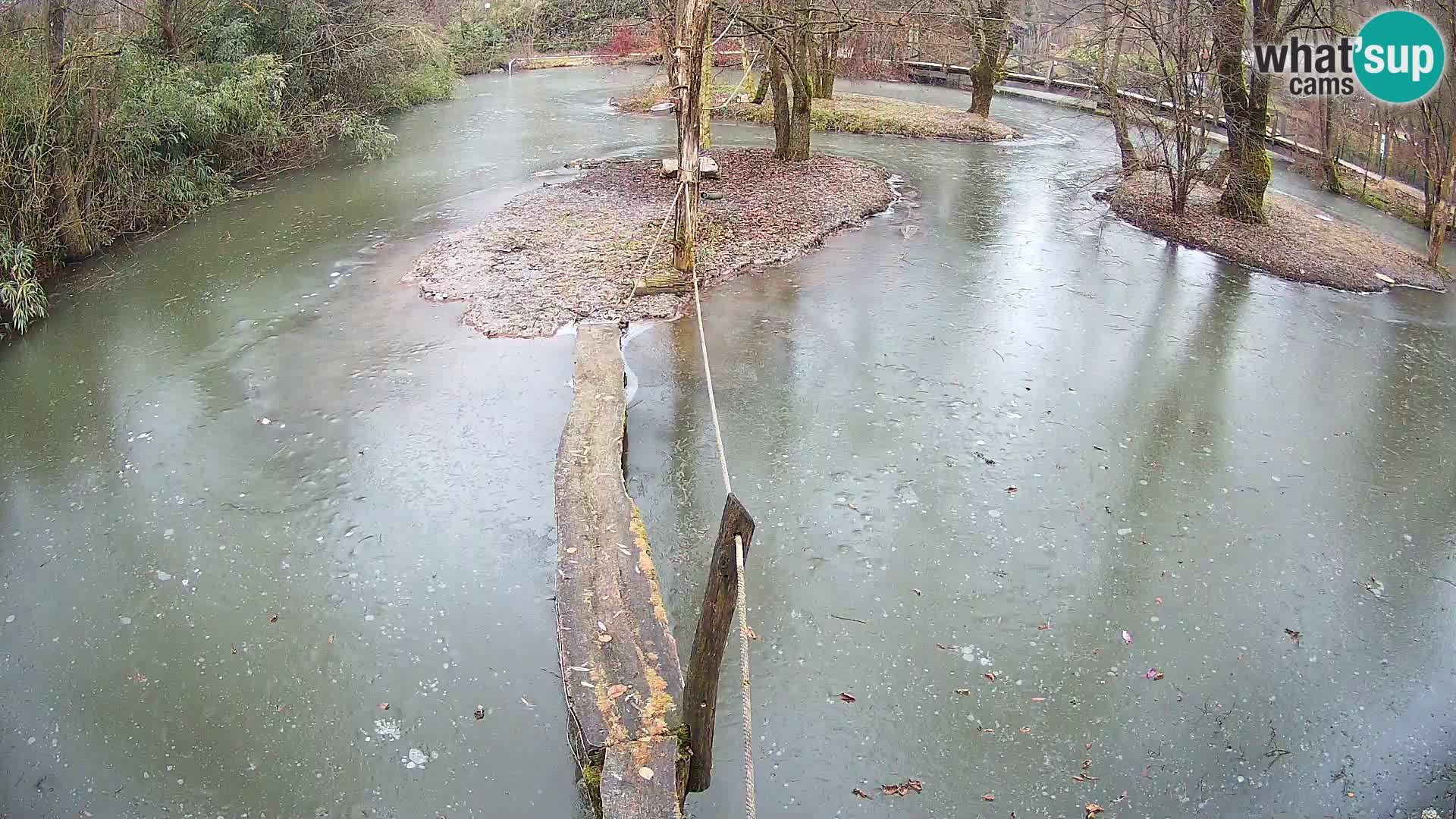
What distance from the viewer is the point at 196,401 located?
24.5ft

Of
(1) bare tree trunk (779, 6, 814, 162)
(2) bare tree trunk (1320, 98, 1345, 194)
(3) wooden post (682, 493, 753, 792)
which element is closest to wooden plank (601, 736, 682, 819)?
(3) wooden post (682, 493, 753, 792)

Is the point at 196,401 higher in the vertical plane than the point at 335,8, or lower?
lower

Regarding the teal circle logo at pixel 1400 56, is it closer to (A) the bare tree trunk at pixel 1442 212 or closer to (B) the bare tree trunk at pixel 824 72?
(A) the bare tree trunk at pixel 1442 212

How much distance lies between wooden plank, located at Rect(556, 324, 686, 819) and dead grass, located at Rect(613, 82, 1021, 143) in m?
13.7

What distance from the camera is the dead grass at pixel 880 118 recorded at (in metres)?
19.2

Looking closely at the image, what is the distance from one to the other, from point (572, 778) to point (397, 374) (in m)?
4.63

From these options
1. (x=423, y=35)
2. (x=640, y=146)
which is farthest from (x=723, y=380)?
(x=423, y=35)

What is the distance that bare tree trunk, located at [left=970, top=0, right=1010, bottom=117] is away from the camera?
63.1 ft

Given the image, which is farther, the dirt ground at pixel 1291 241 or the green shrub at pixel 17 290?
the dirt ground at pixel 1291 241

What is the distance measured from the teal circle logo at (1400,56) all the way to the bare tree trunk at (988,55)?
6.74 m

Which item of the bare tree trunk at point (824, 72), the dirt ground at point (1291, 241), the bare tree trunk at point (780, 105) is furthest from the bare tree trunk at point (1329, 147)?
the bare tree trunk at point (824, 72)

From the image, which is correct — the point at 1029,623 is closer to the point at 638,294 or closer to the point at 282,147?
the point at 638,294

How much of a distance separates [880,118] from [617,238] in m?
10.6

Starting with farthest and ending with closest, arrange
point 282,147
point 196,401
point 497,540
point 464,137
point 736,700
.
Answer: point 464,137 < point 282,147 < point 196,401 < point 497,540 < point 736,700
